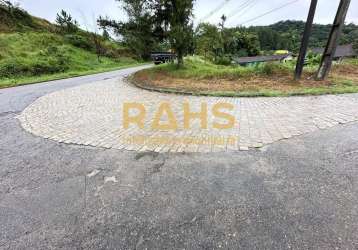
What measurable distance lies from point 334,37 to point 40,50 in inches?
1003

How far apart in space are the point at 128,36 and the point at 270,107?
462 inches

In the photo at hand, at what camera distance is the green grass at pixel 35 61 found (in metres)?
14.9

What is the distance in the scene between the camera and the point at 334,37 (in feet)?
24.0

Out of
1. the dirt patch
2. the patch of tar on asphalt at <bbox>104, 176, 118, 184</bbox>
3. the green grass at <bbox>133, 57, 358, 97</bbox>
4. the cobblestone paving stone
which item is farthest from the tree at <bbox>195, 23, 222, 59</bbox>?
the patch of tar on asphalt at <bbox>104, 176, 118, 184</bbox>

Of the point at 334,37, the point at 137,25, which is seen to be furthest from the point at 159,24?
the point at 334,37

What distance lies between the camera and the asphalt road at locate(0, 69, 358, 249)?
1632 millimetres

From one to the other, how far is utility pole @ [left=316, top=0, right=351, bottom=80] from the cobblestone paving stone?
240cm

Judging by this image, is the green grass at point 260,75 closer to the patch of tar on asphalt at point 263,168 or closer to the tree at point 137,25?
the tree at point 137,25

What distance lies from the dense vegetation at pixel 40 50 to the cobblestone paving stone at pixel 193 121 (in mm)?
10328

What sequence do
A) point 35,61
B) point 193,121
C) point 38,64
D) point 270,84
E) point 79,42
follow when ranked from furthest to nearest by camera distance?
point 79,42
point 35,61
point 38,64
point 270,84
point 193,121

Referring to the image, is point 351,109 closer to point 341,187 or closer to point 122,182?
point 341,187

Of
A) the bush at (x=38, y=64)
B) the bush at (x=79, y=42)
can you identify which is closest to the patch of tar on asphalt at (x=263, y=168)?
the bush at (x=38, y=64)

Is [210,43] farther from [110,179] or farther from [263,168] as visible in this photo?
[110,179]

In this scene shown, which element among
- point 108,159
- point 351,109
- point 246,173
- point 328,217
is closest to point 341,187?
point 328,217
